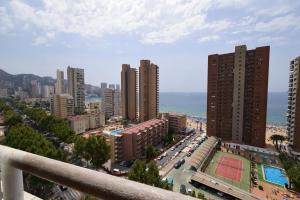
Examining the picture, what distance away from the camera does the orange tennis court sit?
18.0m

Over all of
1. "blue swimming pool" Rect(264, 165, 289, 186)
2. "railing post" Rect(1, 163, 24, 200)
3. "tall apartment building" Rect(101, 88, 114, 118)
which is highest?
"railing post" Rect(1, 163, 24, 200)

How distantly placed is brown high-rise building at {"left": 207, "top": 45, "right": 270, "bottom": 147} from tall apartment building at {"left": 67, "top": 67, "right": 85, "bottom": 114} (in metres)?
31.1

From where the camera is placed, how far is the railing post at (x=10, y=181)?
1012mm

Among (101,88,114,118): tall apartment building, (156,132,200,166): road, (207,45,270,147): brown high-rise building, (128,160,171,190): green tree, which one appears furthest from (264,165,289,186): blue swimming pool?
(101,88,114,118): tall apartment building

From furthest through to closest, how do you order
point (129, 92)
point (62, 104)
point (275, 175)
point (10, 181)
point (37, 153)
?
point (129, 92), point (62, 104), point (275, 175), point (37, 153), point (10, 181)

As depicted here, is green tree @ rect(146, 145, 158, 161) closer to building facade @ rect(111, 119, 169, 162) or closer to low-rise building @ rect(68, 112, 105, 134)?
building facade @ rect(111, 119, 169, 162)

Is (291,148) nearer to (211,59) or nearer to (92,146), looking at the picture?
(211,59)

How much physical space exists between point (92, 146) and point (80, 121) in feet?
56.9

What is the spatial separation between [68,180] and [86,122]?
35.4 m

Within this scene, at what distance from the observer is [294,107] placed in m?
Answer: 24.4

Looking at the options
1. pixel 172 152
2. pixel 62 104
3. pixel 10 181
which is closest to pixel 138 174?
pixel 10 181

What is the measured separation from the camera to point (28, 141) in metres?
14.0

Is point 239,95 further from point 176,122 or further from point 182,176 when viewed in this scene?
point 182,176

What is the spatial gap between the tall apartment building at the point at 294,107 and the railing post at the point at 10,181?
1183 inches
